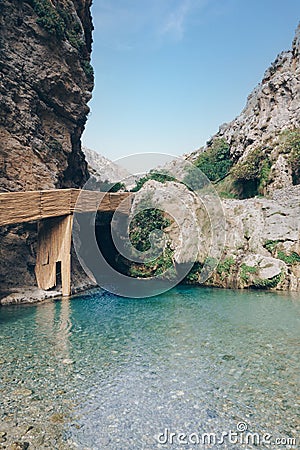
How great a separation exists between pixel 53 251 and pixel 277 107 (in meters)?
21.1

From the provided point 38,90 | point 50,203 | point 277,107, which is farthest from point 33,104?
point 277,107

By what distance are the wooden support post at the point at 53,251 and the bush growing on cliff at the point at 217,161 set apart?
723 inches

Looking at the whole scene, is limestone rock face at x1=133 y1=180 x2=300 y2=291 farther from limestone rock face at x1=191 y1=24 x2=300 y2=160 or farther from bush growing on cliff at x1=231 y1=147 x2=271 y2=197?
limestone rock face at x1=191 y1=24 x2=300 y2=160

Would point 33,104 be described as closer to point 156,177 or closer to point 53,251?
point 53,251

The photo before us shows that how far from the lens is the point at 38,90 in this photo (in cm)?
1276

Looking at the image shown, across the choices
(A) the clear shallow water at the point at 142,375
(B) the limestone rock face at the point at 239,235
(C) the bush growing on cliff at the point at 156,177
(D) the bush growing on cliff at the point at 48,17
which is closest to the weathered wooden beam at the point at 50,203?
(A) the clear shallow water at the point at 142,375

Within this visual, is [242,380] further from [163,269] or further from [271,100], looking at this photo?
[271,100]

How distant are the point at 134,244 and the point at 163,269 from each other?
1928 mm

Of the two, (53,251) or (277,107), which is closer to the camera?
(53,251)

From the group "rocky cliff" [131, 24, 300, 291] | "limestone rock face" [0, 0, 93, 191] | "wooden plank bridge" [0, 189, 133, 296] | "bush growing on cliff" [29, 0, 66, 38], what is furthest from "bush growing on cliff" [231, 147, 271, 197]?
"bush growing on cliff" [29, 0, 66, 38]

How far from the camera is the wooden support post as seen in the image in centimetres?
A: 1092

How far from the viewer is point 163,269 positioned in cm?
1454

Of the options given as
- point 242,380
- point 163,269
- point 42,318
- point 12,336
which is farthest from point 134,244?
point 242,380

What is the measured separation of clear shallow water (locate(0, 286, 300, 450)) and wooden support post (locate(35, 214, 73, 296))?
2.11 metres
